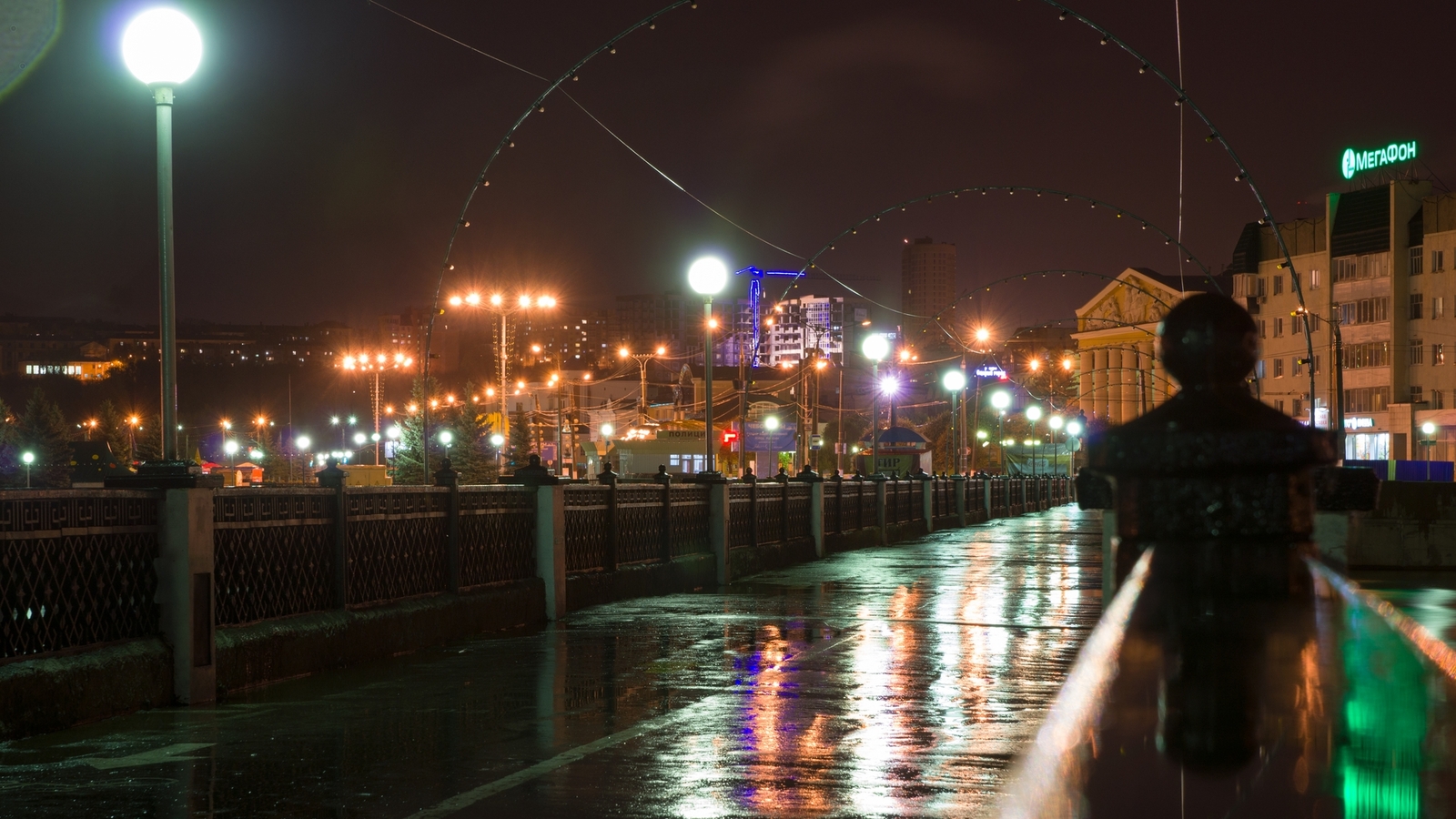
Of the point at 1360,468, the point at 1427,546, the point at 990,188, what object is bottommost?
the point at 1427,546

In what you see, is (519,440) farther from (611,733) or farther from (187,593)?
(611,733)

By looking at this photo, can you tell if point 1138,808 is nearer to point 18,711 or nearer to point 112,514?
point 18,711

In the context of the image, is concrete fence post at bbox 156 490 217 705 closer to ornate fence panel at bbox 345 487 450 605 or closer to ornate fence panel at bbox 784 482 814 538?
ornate fence panel at bbox 345 487 450 605

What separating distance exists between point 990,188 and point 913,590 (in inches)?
521

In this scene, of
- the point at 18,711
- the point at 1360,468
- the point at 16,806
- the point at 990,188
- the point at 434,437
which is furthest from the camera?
the point at 434,437

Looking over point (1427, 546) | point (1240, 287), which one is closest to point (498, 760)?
point (1427, 546)

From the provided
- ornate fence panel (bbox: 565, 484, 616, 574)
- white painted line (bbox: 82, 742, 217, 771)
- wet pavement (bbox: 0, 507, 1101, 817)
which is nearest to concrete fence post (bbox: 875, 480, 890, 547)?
ornate fence panel (bbox: 565, 484, 616, 574)

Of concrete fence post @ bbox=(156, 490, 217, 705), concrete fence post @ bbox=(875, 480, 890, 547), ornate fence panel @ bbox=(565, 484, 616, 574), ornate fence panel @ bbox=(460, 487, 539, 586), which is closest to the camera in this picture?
concrete fence post @ bbox=(156, 490, 217, 705)

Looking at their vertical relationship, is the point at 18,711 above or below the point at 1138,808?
below

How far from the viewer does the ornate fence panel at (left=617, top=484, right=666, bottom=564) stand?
62.0ft

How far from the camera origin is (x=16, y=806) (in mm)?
6758

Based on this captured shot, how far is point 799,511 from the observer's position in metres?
28.7

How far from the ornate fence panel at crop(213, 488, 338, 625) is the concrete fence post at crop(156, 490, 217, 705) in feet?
0.92

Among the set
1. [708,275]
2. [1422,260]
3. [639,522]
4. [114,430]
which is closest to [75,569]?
[639,522]
